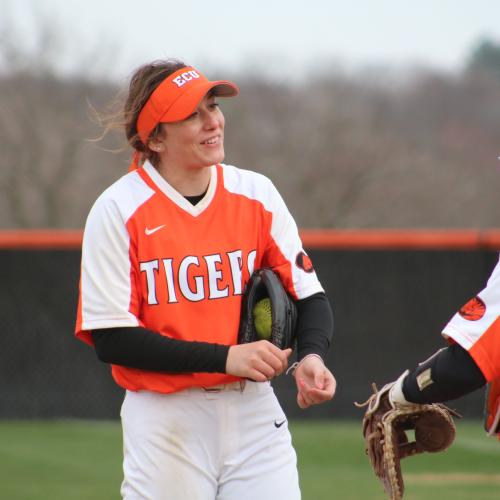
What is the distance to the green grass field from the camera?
7.02 meters

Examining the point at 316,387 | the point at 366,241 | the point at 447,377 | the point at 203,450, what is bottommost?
the point at 366,241

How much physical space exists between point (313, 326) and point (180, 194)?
615mm

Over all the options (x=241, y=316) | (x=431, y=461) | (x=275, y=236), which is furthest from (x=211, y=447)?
(x=431, y=461)

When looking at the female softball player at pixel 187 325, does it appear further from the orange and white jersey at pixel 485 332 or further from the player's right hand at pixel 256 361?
the orange and white jersey at pixel 485 332

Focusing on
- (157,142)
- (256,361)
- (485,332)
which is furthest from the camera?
(157,142)

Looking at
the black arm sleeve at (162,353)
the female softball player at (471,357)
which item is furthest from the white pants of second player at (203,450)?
the female softball player at (471,357)

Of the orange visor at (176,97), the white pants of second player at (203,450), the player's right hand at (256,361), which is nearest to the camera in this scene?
the player's right hand at (256,361)

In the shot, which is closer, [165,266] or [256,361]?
[256,361]

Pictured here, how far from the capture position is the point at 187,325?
3533 millimetres

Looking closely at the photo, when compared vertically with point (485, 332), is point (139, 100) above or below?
above

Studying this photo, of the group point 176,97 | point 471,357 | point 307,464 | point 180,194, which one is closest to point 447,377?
point 471,357

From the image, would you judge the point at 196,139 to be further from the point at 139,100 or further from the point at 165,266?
the point at 165,266

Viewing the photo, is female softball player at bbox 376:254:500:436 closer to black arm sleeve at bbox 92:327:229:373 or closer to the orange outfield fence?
black arm sleeve at bbox 92:327:229:373

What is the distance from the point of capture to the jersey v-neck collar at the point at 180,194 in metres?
3.64
